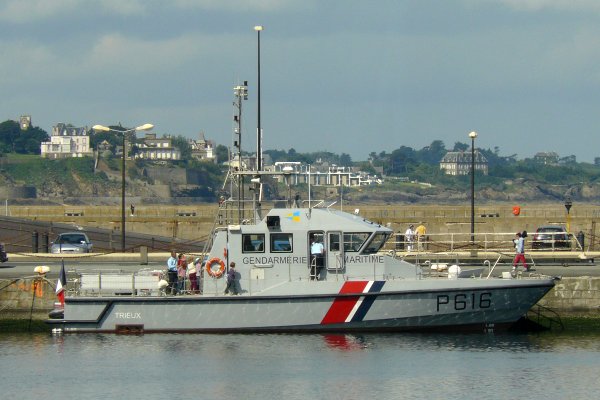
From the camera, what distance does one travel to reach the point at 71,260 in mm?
46406

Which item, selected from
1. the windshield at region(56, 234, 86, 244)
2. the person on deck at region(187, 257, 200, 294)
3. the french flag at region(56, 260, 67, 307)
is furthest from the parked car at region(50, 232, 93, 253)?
the person on deck at region(187, 257, 200, 294)

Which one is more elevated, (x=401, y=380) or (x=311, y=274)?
(x=311, y=274)

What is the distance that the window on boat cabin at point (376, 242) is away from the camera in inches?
1281

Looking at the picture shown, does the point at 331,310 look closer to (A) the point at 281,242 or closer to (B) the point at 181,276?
(A) the point at 281,242

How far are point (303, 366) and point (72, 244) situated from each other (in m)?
23.3

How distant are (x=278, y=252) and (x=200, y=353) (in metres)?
3.38

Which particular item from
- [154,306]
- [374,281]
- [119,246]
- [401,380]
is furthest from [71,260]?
[401,380]

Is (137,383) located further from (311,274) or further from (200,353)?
(311,274)

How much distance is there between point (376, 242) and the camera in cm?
3266

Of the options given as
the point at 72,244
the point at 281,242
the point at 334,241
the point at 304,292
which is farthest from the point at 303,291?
the point at 72,244

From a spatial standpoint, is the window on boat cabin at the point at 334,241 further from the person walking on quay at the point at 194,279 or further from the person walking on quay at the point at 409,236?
the person walking on quay at the point at 409,236

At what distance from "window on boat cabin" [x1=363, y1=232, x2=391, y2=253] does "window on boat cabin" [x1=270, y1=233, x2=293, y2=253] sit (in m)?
1.92

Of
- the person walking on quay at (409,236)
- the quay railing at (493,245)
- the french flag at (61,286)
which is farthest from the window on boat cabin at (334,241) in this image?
the quay railing at (493,245)

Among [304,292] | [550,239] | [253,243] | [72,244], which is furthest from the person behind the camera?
[72,244]
